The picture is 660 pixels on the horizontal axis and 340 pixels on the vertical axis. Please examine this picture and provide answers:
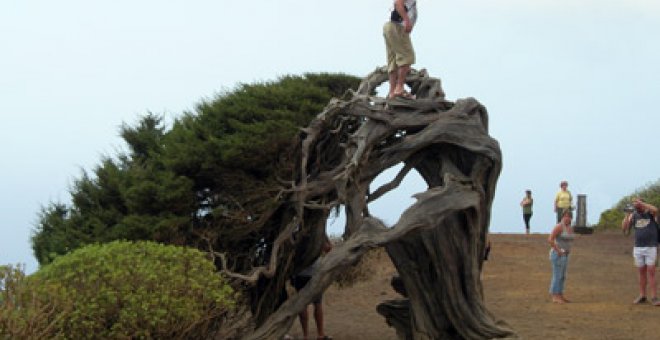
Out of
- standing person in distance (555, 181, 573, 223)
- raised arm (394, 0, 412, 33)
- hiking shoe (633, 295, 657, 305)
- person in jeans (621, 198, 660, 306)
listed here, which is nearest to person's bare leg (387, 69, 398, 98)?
raised arm (394, 0, 412, 33)

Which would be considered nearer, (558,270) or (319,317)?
(319,317)

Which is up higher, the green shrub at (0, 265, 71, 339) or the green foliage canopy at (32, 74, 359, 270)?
the green foliage canopy at (32, 74, 359, 270)

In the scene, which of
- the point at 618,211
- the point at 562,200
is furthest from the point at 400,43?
the point at 618,211

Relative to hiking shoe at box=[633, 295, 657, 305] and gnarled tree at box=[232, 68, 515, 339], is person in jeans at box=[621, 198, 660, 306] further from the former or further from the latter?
gnarled tree at box=[232, 68, 515, 339]

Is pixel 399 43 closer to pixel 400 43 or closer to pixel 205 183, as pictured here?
pixel 400 43

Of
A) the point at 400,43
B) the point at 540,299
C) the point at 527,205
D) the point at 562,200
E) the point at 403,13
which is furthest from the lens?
the point at 527,205

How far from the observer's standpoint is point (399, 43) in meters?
11.4

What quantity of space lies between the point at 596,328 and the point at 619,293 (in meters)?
4.27

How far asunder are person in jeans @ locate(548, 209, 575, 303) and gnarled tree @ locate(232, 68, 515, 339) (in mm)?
4465

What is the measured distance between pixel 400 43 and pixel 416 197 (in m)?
2.23

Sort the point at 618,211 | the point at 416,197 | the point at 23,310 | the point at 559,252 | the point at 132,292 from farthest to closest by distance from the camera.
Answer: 1. the point at 618,211
2. the point at 559,252
3. the point at 416,197
4. the point at 132,292
5. the point at 23,310

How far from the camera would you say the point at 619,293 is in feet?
58.8

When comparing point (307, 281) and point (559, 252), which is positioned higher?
point (559, 252)

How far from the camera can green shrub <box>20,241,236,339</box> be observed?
8281 mm
